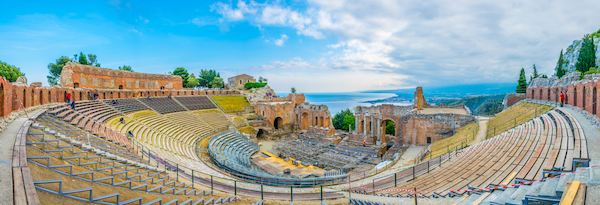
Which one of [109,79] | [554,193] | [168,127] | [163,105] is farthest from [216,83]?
[554,193]

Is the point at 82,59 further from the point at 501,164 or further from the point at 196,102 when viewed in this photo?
the point at 501,164

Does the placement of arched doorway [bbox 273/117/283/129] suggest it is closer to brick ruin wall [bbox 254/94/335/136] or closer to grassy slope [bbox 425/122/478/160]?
brick ruin wall [bbox 254/94/335/136]

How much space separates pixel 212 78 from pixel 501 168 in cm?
6985

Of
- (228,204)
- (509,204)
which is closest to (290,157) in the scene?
(228,204)

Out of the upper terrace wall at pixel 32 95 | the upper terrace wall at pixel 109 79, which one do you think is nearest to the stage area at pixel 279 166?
the upper terrace wall at pixel 32 95

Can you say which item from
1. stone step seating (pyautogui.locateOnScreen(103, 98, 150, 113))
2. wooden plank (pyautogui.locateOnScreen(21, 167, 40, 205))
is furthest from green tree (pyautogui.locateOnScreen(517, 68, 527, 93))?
stone step seating (pyautogui.locateOnScreen(103, 98, 150, 113))

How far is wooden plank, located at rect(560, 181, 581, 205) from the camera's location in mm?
3815

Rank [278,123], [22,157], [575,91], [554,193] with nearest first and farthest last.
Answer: [554,193] < [22,157] < [575,91] < [278,123]

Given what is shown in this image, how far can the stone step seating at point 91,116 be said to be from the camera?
14.9 metres

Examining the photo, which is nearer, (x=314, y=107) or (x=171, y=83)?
(x=314, y=107)

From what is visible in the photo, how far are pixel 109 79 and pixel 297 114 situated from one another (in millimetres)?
30353

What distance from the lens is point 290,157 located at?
86.2 ft

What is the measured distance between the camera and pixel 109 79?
126ft

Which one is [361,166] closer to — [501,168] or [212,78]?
[501,168]
